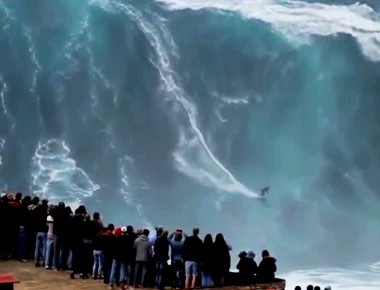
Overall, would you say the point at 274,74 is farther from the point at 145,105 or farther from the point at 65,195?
the point at 65,195

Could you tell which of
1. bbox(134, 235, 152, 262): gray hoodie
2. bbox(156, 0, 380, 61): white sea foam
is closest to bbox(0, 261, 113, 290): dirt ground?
bbox(134, 235, 152, 262): gray hoodie

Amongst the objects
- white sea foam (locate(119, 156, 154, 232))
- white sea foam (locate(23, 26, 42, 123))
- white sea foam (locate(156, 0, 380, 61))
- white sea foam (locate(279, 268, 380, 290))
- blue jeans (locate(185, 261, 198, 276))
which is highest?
white sea foam (locate(156, 0, 380, 61))

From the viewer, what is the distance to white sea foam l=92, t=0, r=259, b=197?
30.5 meters

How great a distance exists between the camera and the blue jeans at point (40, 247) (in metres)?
13.7

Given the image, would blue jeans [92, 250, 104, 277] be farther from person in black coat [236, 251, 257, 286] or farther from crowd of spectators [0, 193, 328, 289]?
person in black coat [236, 251, 257, 286]

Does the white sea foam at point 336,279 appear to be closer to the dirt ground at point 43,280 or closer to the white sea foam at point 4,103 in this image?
the white sea foam at point 4,103

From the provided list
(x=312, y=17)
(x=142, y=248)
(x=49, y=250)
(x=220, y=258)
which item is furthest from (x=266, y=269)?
(x=312, y=17)

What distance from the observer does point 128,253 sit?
1254 centimetres

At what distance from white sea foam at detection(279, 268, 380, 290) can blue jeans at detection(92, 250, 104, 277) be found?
16.6 m

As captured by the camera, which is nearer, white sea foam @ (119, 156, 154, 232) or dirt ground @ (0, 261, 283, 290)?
dirt ground @ (0, 261, 283, 290)

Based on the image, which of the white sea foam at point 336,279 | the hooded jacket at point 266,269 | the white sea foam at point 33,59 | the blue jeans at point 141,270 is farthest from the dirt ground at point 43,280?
the white sea foam at point 336,279

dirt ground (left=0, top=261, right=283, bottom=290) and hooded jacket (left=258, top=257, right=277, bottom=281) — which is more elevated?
hooded jacket (left=258, top=257, right=277, bottom=281)

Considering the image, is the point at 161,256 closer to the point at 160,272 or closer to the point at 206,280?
the point at 160,272

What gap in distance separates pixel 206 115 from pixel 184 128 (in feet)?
3.96
